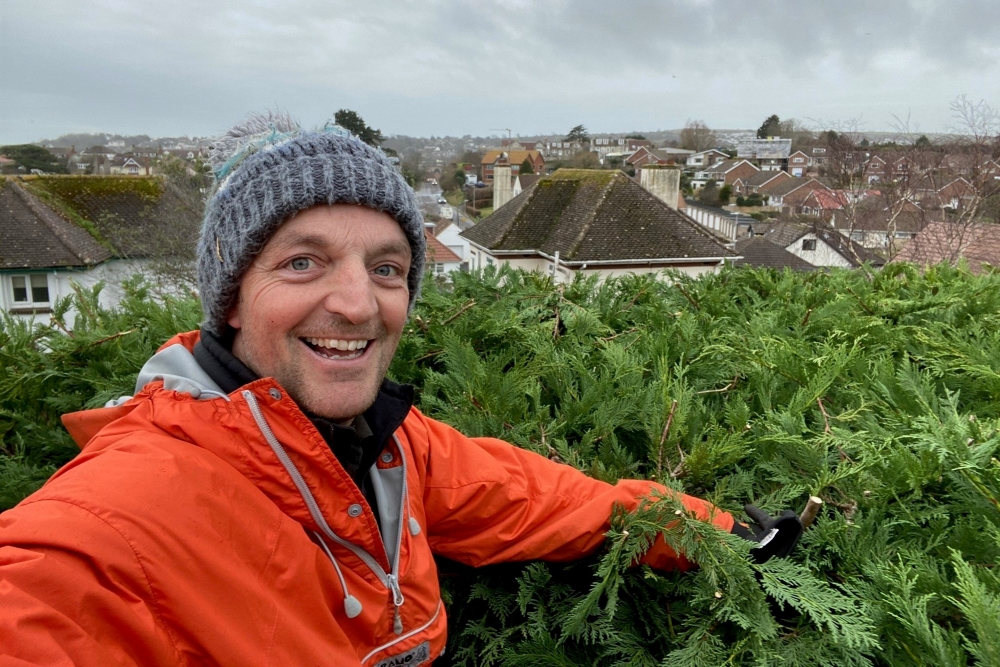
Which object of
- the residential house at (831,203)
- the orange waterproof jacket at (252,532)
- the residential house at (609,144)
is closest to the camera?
the orange waterproof jacket at (252,532)

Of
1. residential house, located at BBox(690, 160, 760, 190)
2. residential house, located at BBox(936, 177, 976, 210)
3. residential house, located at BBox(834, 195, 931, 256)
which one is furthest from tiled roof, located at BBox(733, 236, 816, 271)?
residential house, located at BBox(690, 160, 760, 190)

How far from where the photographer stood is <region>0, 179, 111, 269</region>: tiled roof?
20.5m

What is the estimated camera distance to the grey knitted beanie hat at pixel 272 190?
5.68 ft

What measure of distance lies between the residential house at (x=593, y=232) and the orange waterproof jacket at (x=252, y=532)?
15.0m

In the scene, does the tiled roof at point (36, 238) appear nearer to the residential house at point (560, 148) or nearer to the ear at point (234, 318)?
the ear at point (234, 318)

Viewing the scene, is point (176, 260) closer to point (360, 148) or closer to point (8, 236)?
point (8, 236)

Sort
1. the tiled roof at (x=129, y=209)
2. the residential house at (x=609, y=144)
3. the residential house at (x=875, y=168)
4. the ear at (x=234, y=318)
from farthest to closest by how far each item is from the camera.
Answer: the residential house at (x=609, y=144), the residential house at (x=875, y=168), the tiled roof at (x=129, y=209), the ear at (x=234, y=318)

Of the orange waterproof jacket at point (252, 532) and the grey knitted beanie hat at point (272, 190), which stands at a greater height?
the grey knitted beanie hat at point (272, 190)

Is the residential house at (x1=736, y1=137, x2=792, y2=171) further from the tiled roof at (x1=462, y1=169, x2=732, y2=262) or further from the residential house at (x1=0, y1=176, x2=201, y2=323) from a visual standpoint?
the residential house at (x1=0, y1=176, x2=201, y2=323)

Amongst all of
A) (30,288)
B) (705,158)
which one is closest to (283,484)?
(30,288)

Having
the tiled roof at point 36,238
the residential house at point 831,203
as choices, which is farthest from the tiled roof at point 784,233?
the tiled roof at point 36,238

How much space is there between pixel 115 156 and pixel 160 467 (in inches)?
2066

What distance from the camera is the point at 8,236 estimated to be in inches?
826

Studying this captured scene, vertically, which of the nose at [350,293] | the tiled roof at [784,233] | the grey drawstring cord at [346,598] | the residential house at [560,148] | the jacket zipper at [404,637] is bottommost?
the tiled roof at [784,233]
